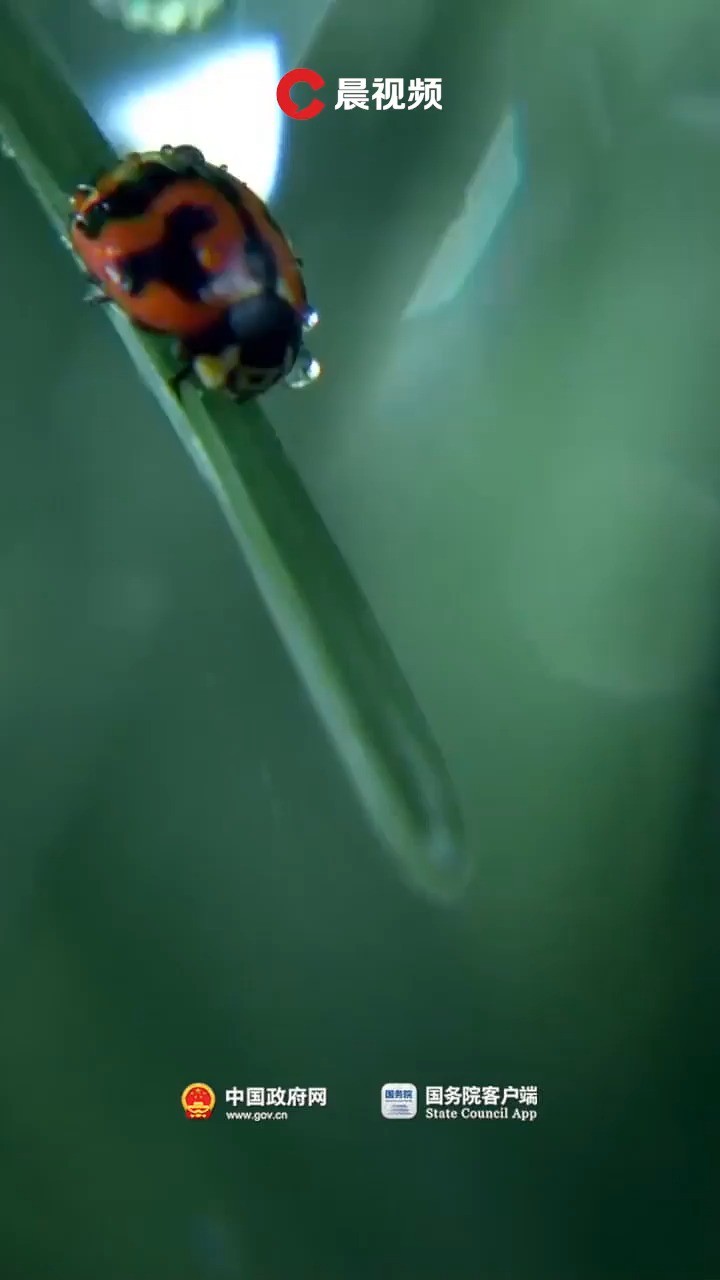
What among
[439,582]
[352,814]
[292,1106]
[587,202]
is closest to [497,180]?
[587,202]

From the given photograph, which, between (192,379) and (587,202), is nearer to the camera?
(192,379)

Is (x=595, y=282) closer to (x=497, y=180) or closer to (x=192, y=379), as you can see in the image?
(x=497, y=180)

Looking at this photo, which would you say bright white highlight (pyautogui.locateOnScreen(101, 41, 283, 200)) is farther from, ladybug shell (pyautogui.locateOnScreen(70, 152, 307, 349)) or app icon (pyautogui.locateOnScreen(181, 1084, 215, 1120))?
app icon (pyautogui.locateOnScreen(181, 1084, 215, 1120))

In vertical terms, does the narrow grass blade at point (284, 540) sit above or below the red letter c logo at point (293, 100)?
below

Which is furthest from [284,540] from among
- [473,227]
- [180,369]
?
[473,227]

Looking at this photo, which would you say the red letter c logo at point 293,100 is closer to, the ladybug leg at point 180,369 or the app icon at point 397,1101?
the ladybug leg at point 180,369

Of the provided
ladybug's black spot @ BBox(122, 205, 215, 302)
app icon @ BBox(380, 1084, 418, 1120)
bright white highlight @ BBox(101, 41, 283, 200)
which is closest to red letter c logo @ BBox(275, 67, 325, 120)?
bright white highlight @ BBox(101, 41, 283, 200)

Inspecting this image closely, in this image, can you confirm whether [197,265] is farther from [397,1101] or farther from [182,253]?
[397,1101]

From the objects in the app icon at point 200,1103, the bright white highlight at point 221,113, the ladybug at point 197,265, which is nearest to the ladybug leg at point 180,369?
the ladybug at point 197,265
